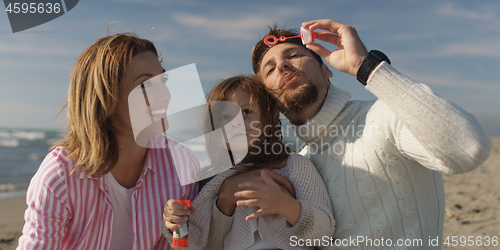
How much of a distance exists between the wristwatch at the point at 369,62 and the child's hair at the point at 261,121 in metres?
0.80

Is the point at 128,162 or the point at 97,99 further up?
the point at 97,99

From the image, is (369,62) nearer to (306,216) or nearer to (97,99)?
(306,216)

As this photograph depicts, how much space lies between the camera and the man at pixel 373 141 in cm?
155

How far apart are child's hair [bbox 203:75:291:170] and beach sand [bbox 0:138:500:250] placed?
289 centimetres

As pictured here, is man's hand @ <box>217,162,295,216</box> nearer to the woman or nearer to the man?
the man

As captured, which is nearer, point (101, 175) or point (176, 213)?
point (176, 213)

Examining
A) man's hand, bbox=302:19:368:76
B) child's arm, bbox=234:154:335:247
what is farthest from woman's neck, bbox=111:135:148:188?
man's hand, bbox=302:19:368:76

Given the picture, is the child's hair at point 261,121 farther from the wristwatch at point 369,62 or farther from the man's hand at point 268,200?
the wristwatch at point 369,62

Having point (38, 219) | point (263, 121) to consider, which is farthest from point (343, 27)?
point (38, 219)

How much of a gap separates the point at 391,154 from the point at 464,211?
4162 mm

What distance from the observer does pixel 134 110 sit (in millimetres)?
2135

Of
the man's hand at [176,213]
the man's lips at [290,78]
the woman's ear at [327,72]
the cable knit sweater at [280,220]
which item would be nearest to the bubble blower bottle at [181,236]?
the man's hand at [176,213]

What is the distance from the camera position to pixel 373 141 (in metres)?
2.03

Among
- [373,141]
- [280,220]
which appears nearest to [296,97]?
[373,141]
